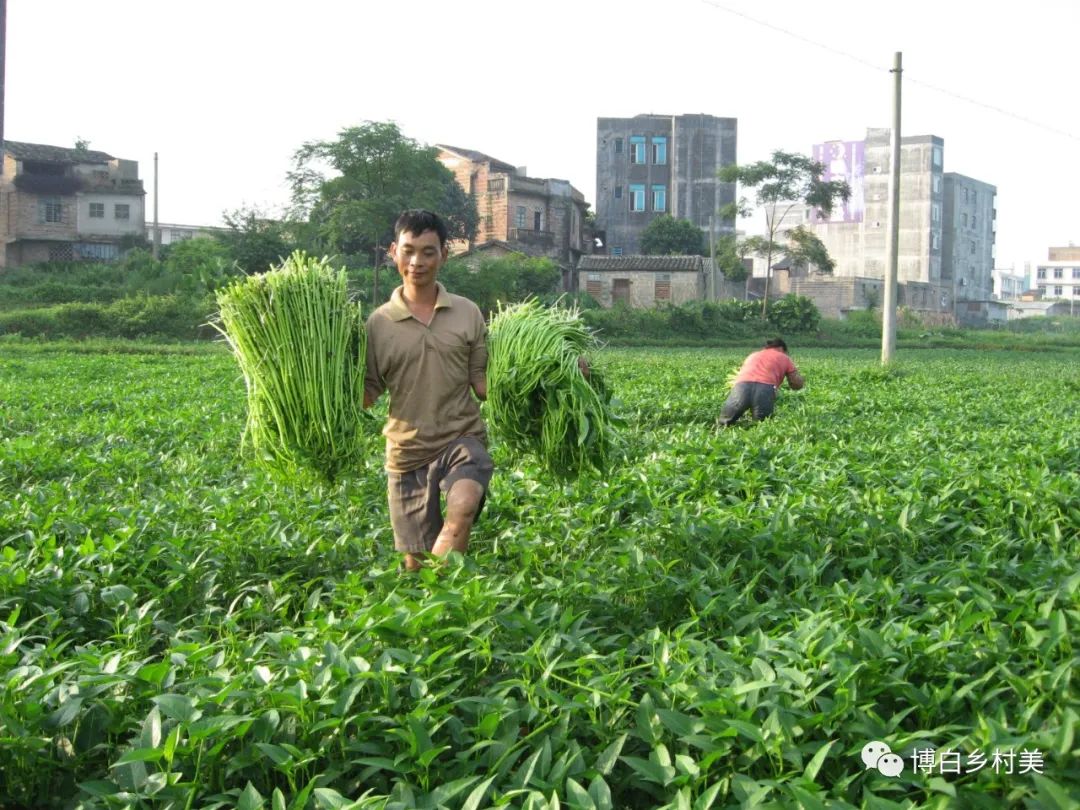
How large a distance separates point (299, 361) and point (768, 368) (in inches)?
281

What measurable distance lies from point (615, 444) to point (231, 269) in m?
32.5

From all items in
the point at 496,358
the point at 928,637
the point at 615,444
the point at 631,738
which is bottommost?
the point at 631,738

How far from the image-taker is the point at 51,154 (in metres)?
44.8

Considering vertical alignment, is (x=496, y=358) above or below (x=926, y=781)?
above

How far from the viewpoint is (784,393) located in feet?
44.7

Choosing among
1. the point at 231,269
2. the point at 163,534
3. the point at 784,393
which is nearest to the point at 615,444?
the point at 163,534

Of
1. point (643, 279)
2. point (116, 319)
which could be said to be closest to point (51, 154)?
point (116, 319)

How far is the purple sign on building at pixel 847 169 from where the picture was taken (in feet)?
222

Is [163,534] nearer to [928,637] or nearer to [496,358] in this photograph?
[496,358]

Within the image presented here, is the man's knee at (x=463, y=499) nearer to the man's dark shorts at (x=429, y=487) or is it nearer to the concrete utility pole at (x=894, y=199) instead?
the man's dark shorts at (x=429, y=487)

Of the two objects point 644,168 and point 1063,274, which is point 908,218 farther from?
point 1063,274

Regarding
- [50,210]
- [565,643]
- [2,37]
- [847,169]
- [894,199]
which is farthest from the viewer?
[847,169]

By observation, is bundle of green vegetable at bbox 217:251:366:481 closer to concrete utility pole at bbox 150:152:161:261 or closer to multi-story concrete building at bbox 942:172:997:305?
concrete utility pole at bbox 150:152:161:261

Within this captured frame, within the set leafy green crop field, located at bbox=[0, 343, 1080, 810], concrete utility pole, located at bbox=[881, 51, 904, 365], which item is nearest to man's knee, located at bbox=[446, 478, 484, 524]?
leafy green crop field, located at bbox=[0, 343, 1080, 810]
